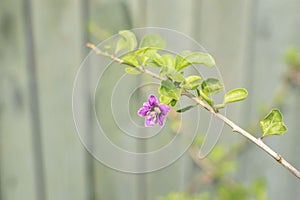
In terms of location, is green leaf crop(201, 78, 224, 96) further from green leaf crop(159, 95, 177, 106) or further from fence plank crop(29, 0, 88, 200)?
fence plank crop(29, 0, 88, 200)

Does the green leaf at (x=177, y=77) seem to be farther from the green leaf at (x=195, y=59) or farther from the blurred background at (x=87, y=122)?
the blurred background at (x=87, y=122)

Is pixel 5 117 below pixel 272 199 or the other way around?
the other way around

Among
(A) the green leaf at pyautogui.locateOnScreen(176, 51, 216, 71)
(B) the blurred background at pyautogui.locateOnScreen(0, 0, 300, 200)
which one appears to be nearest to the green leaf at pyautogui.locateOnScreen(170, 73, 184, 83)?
(A) the green leaf at pyautogui.locateOnScreen(176, 51, 216, 71)

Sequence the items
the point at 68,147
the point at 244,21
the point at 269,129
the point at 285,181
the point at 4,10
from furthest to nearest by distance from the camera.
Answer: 1. the point at 285,181
2. the point at 244,21
3. the point at 68,147
4. the point at 4,10
5. the point at 269,129

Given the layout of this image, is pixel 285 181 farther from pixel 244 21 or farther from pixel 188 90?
pixel 188 90

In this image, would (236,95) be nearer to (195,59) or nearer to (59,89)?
(195,59)

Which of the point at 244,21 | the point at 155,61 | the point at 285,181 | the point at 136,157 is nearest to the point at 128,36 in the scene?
the point at 155,61

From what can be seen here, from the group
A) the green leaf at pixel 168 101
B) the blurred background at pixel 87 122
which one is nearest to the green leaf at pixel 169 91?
the green leaf at pixel 168 101

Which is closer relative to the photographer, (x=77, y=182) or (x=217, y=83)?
(x=217, y=83)
